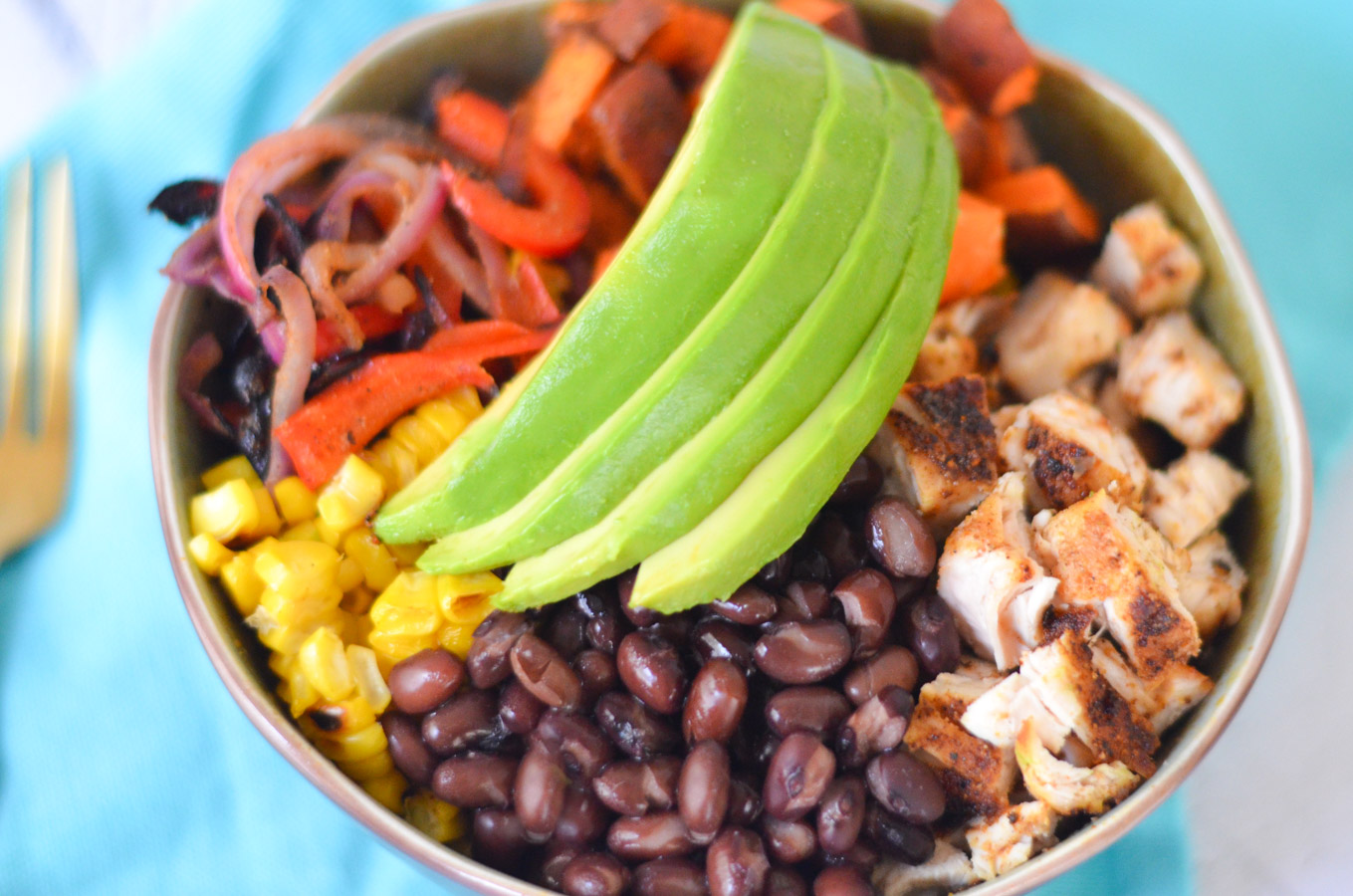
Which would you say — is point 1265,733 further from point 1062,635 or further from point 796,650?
point 796,650

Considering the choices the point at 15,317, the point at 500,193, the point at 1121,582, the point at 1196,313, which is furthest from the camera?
the point at 15,317

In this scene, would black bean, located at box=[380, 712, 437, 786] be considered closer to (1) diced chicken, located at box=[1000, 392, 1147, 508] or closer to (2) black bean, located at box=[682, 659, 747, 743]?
(2) black bean, located at box=[682, 659, 747, 743]

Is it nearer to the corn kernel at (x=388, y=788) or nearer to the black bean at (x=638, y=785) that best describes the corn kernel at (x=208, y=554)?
the corn kernel at (x=388, y=788)

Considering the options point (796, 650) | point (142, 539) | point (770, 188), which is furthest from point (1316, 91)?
point (142, 539)

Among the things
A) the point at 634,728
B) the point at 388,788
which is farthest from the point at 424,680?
the point at 634,728

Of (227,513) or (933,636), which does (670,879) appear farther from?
(227,513)
